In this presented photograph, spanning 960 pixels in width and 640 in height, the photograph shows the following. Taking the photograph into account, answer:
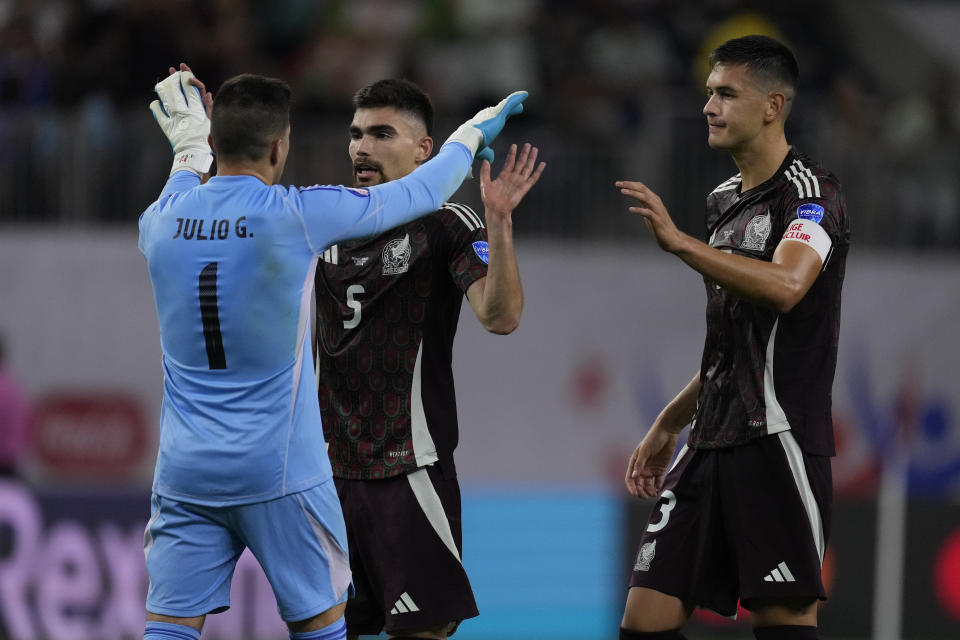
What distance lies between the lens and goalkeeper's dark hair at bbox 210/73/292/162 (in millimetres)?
4512

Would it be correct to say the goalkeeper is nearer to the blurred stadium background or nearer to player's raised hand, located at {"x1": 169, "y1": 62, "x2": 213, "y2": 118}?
player's raised hand, located at {"x1": 169, "y1": 62, "x2": 213, "y2": 118}

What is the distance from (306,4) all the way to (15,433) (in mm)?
4596

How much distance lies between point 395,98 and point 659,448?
5.30ft

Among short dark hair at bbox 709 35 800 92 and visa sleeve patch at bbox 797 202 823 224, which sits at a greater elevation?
short dark hair at bbox 709 35 800 92

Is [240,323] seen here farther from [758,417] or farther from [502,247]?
[758,417]

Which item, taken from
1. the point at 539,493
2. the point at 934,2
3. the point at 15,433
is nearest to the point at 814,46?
the point at 934,2

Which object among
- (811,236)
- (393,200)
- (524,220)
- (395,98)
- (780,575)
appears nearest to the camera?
(393,200)

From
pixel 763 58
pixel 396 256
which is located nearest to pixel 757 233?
pixel 763 58

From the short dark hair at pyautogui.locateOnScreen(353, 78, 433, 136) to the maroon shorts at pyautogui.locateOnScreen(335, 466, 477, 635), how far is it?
1323 millimetres

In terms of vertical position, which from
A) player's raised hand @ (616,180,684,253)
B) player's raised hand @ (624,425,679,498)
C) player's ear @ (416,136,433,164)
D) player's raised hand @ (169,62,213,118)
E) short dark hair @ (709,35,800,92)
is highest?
short dark hair @ (709,35,800,92)

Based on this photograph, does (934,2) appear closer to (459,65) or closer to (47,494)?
(459,65)

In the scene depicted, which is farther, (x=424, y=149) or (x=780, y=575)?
(x=424, y=149)

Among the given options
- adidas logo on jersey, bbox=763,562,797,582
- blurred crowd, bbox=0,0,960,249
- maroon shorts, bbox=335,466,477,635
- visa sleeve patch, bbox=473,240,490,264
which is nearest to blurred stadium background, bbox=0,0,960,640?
blurred crowd, bbox=0,0,960,249

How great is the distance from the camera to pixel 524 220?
457 inches
